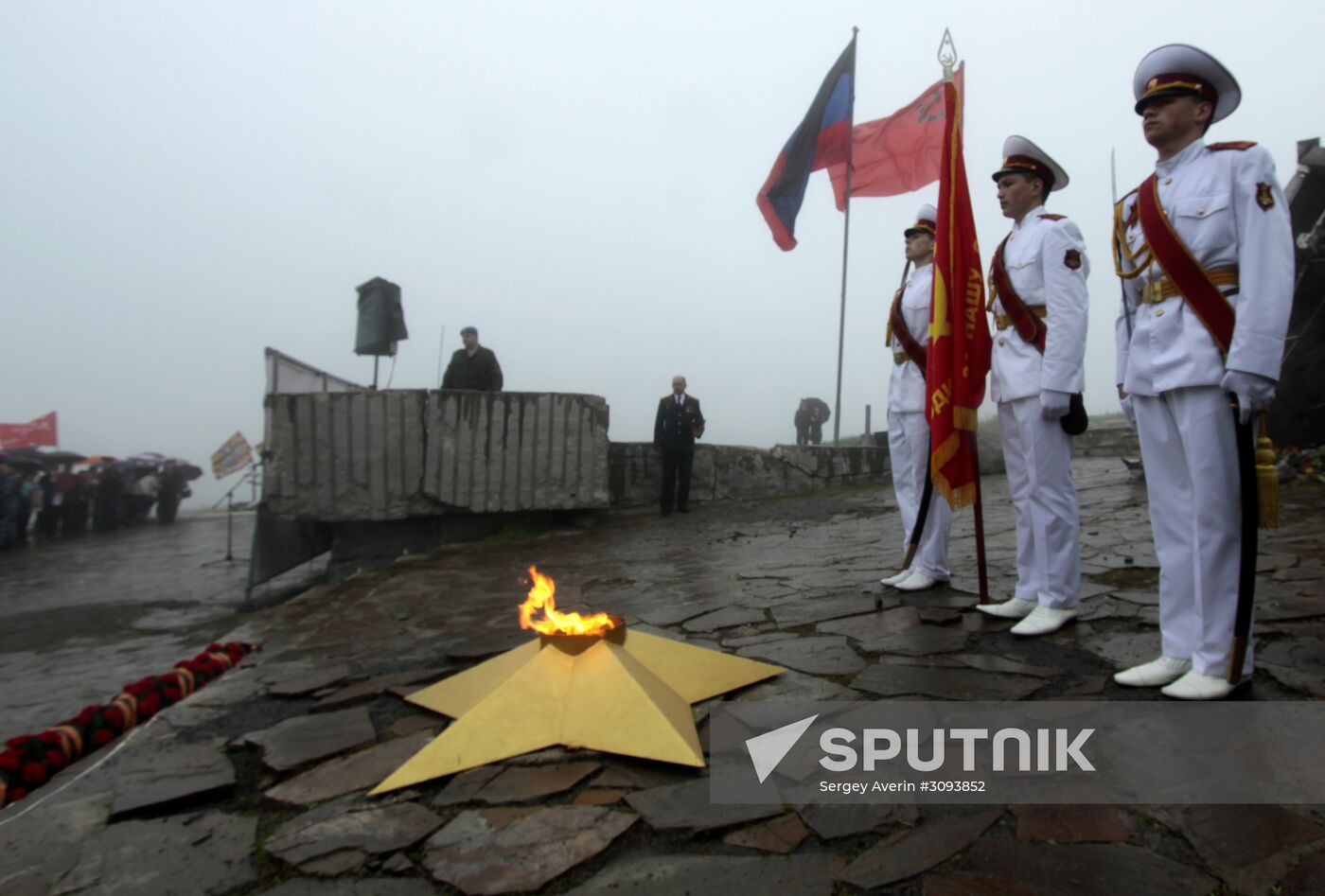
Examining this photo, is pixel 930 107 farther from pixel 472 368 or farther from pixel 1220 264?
pixel 1220 264

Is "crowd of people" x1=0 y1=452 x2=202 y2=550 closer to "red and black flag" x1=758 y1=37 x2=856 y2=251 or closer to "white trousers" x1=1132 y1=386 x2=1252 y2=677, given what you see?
"red and black flag" x1=758 y1=37 x2=856 y2=251

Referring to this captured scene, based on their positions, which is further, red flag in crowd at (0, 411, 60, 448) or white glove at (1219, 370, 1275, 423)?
red flag in crowd at (0, 411, 60, 448)

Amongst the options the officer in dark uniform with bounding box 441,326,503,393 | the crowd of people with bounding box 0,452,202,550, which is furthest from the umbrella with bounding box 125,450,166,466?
the officer in dark uniform with bounding box 441,326,503,393

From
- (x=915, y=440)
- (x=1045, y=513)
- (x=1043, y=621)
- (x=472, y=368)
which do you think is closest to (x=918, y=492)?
(x=915, y=440)

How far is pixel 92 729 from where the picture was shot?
3.18m

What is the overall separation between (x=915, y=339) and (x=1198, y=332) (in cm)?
186

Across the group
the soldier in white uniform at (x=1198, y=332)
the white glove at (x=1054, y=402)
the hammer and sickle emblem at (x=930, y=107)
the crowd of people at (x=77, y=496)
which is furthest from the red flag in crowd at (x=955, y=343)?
the crowd of people at (x=77, y=496)

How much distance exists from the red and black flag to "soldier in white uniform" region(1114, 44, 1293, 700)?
327 inches

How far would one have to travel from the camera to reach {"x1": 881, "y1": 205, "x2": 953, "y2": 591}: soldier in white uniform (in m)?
4.09

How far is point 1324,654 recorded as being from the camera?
2594 millimetres

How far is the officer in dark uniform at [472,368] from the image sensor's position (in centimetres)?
911

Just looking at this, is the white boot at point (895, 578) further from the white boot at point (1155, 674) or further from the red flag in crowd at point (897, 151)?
the red flag in crowd at point (897, 151)

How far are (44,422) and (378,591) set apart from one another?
20.3 m

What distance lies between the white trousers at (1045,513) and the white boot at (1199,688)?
2.72 feet
